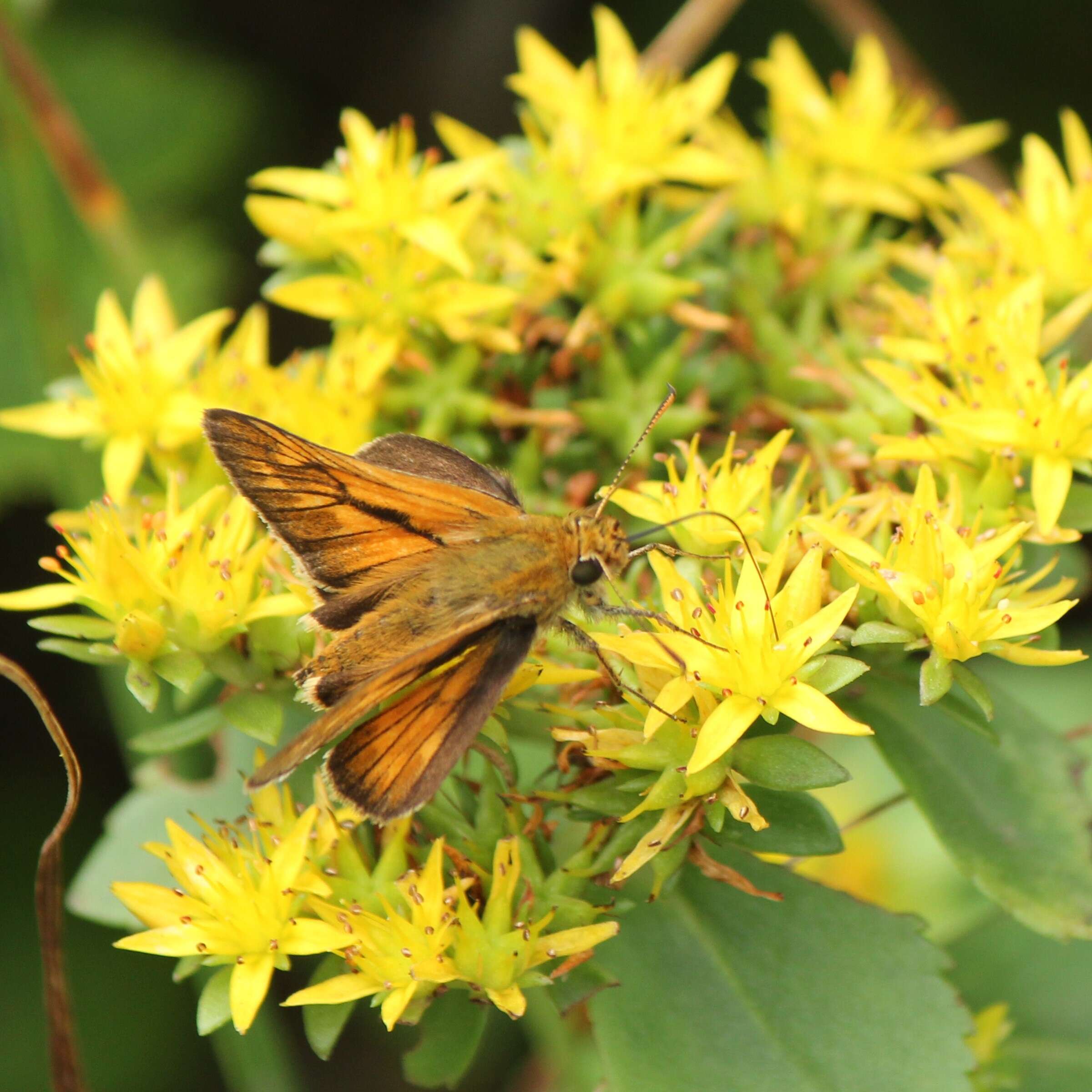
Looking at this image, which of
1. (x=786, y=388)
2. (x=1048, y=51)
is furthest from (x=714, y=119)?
(x=1048, y=51)

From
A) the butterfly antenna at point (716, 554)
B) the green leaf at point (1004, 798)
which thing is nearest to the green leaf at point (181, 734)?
the butterfly antenna at point (716, 554)

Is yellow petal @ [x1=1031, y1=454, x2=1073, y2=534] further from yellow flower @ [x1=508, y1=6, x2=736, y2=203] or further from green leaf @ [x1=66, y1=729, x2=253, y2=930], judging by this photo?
green leaf @ [x1=66, y1=729, x2=253, y2=930]

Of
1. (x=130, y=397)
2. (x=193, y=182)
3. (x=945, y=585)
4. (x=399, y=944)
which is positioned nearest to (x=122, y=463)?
(x=130, y=397)

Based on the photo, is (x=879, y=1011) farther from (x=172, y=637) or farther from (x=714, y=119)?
(x=714, y=119)

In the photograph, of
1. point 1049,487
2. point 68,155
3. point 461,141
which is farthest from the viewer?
point 68,155

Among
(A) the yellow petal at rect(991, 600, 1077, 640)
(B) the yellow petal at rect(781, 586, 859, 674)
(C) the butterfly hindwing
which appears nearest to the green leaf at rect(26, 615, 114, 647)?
(C) the butterfly hindwing

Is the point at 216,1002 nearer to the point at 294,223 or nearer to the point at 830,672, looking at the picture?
the point at 830,672
